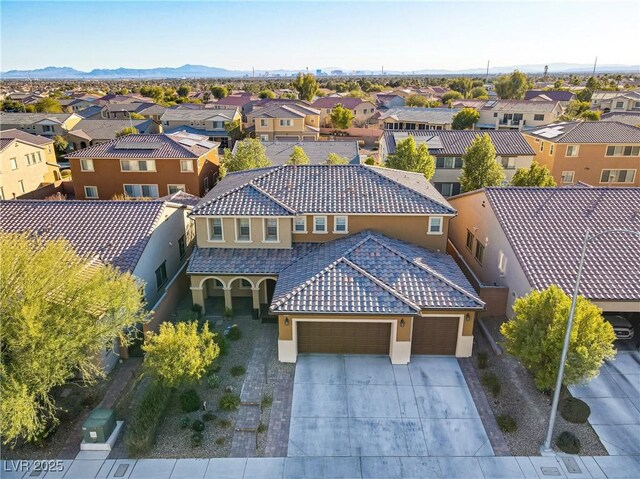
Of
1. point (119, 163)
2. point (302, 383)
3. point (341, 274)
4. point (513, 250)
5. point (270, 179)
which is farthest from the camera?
point (119, 163)

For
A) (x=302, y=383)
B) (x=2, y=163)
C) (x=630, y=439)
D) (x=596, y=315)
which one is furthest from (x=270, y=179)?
(x=2, y=163)

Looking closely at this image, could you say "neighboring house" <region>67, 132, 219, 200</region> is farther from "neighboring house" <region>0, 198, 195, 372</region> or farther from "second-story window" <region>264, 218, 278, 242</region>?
"second-story window" <region>264, 218, 278, 242</region>

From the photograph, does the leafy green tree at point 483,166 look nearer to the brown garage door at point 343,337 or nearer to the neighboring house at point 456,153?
the neighboring house at point 456,153

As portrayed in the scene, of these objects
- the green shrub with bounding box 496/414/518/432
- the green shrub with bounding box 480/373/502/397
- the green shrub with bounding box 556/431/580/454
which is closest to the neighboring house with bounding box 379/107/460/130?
the green shrub with bounding box 480/373/502/397

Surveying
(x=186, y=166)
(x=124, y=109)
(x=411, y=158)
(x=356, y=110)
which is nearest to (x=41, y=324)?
(x=186, y=166)

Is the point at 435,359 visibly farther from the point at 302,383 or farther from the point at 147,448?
the point at 147,448

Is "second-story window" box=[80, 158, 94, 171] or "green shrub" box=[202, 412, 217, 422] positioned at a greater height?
"second-story window" box=[80, 158, 94, 171]

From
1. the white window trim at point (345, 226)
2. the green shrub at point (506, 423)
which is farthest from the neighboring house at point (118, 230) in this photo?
the green shrub at point (506, 423)
